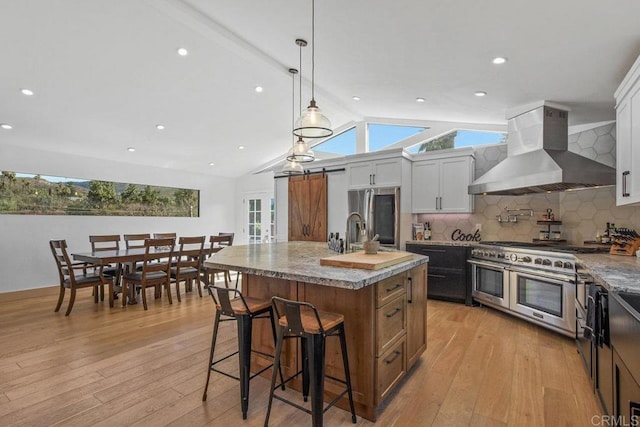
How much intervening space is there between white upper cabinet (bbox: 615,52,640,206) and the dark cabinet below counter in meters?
1.97

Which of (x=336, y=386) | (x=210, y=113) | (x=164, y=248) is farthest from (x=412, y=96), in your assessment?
(x=164, y=248)

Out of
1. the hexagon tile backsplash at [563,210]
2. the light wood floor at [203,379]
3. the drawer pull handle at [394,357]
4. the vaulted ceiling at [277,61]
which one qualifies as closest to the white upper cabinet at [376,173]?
the vaulted ceiling at [277,61]

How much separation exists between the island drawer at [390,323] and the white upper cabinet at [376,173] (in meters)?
2.93

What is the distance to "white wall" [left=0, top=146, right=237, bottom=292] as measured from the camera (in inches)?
189

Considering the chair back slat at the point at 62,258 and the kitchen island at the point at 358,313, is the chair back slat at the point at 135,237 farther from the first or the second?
the kitchen island at the point at 358,313

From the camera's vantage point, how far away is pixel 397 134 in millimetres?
5773

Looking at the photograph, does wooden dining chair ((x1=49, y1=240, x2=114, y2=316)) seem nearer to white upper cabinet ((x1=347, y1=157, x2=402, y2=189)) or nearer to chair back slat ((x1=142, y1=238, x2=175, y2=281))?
chair back slat ((x1=142, y1=238, x2=175, y2=281))

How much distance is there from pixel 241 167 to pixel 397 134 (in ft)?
12.7

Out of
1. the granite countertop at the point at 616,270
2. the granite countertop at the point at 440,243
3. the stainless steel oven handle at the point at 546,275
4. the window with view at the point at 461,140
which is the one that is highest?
the window with view at the point at 461,140

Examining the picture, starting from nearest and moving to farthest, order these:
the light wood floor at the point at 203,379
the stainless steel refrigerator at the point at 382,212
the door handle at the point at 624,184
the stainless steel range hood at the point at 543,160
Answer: the light wood floor at the point at 203,379 → the door handle at the point at 624,184 → the stainless steel range hood at the point at 543,160 → the stainless steel refrigerator at the point at 382,212

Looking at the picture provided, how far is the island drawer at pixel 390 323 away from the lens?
1.88 m

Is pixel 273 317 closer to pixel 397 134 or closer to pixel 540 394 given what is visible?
pixel 540 394

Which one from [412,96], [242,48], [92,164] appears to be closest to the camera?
[242,48]

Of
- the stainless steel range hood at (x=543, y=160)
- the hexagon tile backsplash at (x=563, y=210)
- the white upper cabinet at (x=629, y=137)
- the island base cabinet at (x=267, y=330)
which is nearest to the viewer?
the island base cabinet at (x=267, y=330)
